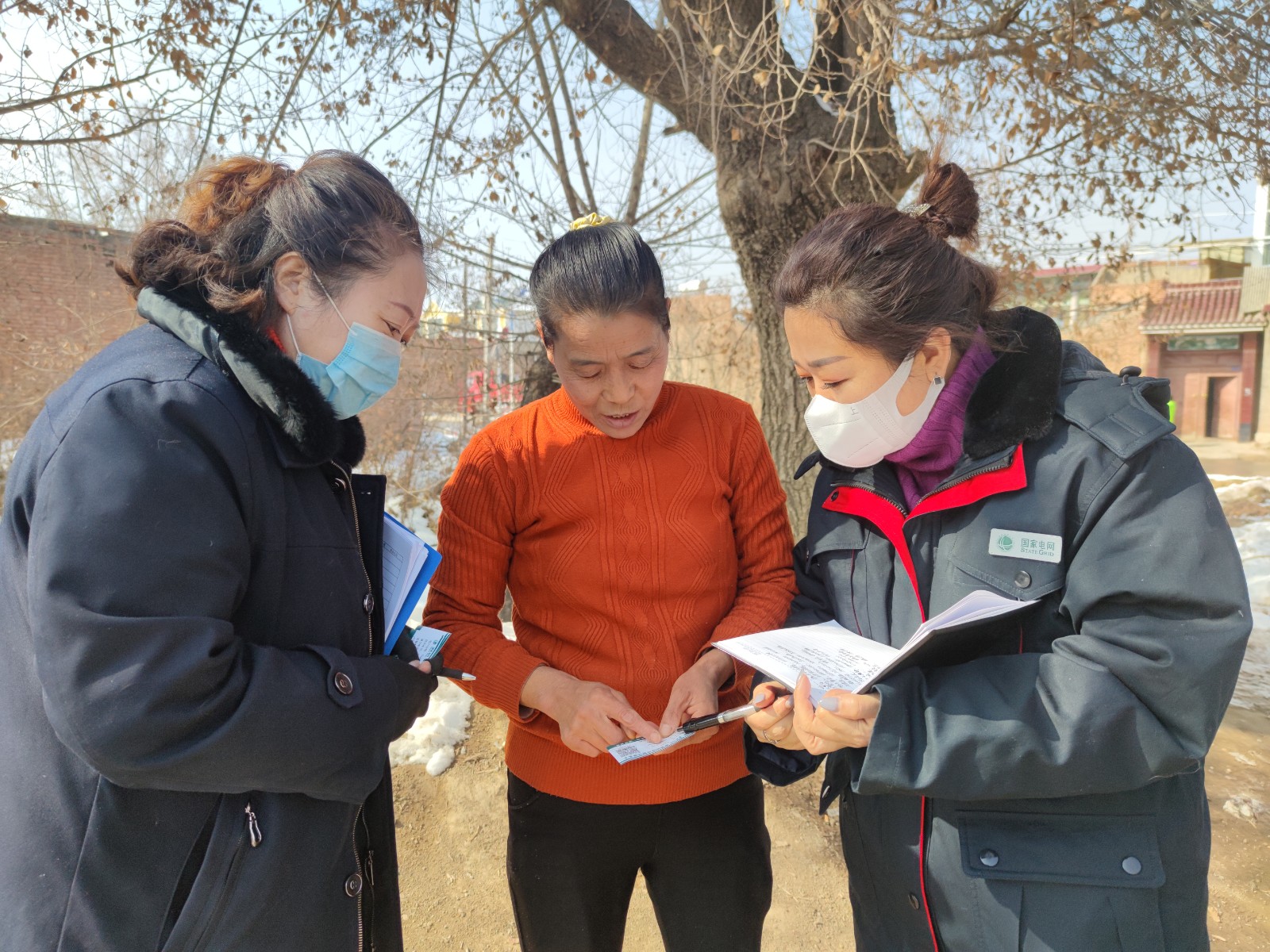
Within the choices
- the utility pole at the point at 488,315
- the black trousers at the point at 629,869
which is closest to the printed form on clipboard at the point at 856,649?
the black trousers at the point at 629,869

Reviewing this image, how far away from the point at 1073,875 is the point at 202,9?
5.63 meters

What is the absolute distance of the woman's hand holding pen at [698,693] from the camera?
5.62 feet

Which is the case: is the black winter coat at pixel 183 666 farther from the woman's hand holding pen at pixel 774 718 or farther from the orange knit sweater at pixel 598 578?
the woman's hand holding pen at pixel 774 718

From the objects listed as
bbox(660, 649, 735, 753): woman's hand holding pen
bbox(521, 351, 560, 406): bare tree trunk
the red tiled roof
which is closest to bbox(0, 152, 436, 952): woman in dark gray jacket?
bbox(660, 649, 735, 753): woman's hand holding pen

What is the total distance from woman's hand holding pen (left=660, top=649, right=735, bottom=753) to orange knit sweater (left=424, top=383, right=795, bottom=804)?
0.06 m

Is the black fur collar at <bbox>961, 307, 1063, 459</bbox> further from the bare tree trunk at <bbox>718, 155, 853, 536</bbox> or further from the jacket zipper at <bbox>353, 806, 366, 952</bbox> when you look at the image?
the bare tree trunk at <bbox>718, 155, 853, 536</bbox>

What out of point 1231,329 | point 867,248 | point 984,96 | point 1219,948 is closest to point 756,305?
point 984,96

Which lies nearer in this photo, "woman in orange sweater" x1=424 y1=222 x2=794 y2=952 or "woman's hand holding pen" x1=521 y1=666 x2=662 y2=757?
"woman's hand holding pen" x1=521 y1=666 x2=662 y2=757

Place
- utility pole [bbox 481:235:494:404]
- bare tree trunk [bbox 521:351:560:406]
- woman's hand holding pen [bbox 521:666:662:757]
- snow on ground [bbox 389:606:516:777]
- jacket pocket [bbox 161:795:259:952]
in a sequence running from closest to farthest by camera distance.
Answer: jacket pocket [bbox 161:795:259:952] → woman's hand holding pen [bbox 521:666:662:757] → snow on ground [bbox 389:606:516:777] → bare tree trunk [bbox 521:351:560:406] → utility pole [bbox 481:235:494:404]

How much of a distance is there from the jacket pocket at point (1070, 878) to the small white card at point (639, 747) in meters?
0.54

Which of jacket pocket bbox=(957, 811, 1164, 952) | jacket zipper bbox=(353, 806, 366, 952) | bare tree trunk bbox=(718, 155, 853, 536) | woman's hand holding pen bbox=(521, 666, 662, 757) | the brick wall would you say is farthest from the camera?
the brick wall

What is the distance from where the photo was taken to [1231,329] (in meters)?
23.5

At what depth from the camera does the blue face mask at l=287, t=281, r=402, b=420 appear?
1.45m

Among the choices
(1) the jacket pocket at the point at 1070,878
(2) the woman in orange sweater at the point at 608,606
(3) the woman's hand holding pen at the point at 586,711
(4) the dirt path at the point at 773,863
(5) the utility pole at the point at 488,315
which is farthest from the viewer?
(5) the utility pole at the point at 488,315
